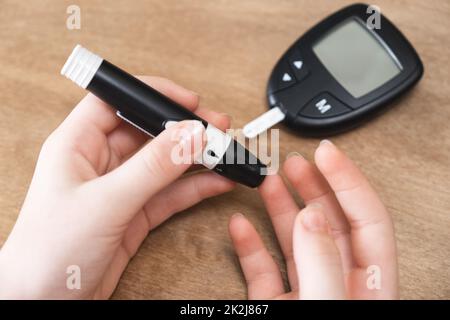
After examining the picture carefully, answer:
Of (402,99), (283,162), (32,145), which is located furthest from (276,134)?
(32,145)

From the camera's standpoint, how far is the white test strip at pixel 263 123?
55 cm

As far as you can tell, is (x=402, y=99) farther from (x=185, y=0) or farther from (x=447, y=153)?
(x=185, y=0)

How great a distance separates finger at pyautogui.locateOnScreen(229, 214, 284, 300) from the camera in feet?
1.54

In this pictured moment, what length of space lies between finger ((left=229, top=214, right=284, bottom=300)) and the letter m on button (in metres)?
0.16

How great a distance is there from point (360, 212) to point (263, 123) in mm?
164

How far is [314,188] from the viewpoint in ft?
1.65

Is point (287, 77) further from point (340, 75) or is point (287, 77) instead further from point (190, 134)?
point (190, 134)

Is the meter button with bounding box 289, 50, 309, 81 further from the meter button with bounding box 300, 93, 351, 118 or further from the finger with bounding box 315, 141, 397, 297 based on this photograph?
the finger with bounding box 315, 141, 397, 297

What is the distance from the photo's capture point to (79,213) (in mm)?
413

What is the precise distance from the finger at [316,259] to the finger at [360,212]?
0.07 m

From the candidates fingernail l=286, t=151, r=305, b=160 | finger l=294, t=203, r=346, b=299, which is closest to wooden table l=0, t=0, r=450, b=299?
fingernail l=286, t=151, r=305, b=160

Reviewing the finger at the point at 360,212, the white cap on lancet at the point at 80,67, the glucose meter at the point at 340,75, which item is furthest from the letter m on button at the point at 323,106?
the white cap on lancet at the point at 80,67

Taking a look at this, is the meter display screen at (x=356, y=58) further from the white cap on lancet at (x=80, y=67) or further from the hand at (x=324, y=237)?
the white cap on lancet at (x=80, y=67)
